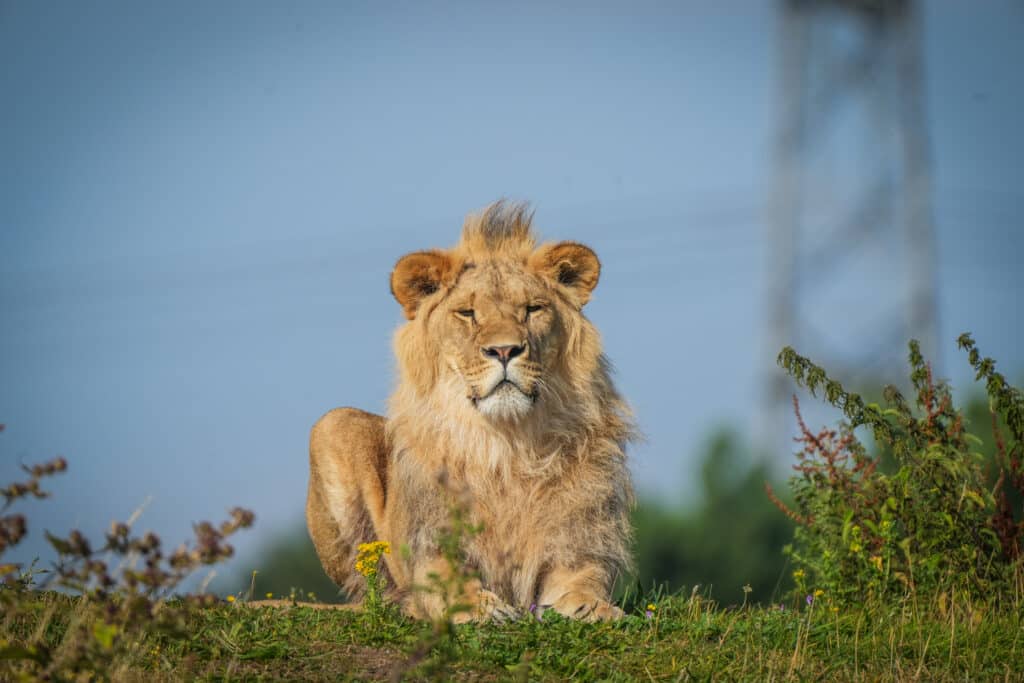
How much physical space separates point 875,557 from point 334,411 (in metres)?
3.51

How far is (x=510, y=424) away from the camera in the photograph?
6.42 meters

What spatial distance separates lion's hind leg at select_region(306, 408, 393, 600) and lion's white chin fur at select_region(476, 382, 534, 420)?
179 cm

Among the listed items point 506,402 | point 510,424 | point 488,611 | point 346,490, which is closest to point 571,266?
point 510,424

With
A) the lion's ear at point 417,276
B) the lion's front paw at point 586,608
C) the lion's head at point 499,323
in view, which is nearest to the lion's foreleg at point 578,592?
the lion's front paw at point 586,608

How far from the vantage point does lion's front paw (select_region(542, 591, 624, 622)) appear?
19.2 ft

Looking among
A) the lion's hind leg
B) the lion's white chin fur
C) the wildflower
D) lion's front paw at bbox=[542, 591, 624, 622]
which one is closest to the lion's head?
the lion's white chin fur

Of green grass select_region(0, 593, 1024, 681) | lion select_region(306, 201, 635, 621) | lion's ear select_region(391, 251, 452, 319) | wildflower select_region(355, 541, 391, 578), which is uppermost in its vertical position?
lion's ear select_region(391, 251, 452, 319)

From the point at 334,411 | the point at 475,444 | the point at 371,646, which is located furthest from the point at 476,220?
the point at 371,646

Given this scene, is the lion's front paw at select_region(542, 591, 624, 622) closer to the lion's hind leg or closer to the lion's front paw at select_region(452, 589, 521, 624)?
the lion's front paw at select_region(452, 589, 521, 624)

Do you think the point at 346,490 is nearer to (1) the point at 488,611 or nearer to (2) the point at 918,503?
(1) the point at 488,611

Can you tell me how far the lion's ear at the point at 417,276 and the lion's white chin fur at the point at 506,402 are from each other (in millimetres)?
879

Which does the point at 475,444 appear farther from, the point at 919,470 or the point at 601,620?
the point at 919,470

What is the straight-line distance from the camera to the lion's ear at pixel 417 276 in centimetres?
663

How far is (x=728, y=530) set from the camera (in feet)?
127
